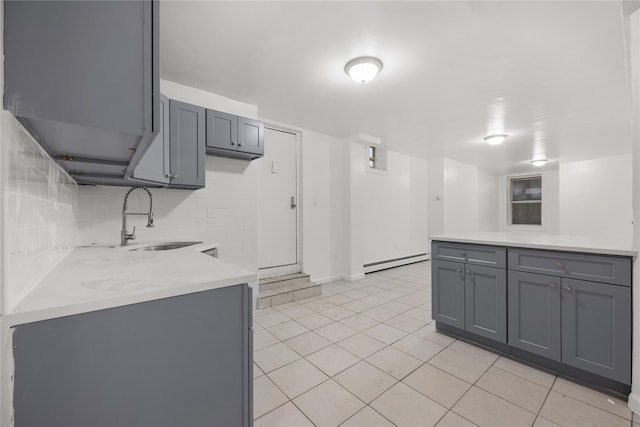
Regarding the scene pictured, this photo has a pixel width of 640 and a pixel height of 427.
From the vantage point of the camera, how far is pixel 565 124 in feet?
12.7

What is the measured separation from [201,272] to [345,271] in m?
3.64

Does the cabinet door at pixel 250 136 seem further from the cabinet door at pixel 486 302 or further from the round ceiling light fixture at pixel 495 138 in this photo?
the round ceiling light fixture at pixel 495 138

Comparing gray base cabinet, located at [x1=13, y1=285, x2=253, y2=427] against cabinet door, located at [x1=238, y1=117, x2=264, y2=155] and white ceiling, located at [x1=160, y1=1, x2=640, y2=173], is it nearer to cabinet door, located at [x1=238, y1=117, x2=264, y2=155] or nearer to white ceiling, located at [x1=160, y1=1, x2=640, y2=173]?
white ceiling, located at [x1=160, y1=1, x2=640, y2=173]

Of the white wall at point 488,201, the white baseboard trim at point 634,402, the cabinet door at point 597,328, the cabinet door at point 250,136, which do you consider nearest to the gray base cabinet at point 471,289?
the cabinet door at point 597,328

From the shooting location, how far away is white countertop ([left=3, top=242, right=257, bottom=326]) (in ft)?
2.33

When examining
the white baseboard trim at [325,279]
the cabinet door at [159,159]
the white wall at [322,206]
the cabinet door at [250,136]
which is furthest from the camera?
the white baseboard trim at [325,279]

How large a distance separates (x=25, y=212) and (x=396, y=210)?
18.0 feet

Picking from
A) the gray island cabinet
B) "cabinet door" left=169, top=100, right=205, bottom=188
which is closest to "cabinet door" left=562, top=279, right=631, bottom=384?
the gray island cabinet

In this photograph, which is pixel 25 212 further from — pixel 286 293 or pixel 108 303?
pixel 286 293

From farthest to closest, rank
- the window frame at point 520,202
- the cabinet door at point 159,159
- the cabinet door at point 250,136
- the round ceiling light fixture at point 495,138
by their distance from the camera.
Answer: the window frame at point 520,202 < the round ceiling light fixture at point 495,138 < the cabinet door at point 250,136 < the cabinet door at point 159,159

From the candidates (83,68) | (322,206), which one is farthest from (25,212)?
(322,206)

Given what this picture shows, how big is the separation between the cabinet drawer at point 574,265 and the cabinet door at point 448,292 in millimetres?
436

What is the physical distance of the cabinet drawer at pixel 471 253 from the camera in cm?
211

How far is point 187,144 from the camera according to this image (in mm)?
2502
